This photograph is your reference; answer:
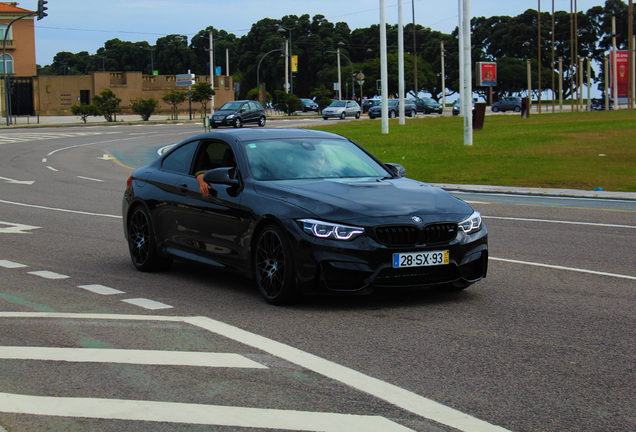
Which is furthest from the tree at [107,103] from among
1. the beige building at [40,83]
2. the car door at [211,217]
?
the car door at [211,217]

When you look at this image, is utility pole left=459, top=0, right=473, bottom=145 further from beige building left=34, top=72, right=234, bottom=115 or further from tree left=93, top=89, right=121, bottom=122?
beige building left=34, top=72, right=234, bottom=115

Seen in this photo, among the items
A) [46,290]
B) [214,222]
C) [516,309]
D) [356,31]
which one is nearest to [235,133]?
[214,222]

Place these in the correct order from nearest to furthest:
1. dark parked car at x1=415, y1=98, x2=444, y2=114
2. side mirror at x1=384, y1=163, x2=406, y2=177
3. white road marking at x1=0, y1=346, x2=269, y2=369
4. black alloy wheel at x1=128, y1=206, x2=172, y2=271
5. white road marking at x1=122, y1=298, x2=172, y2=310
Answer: white road marking at x1=0, y1=346, x2=269, y2=369
white road marking at x1=122, y1=298, x2=172, y2=310
side mirror at x1=384, y1=163, x2=406, y2=177
black alloy wheel at x1=128, y1=206, x2=172, y2=271
dark parked car at x1=415, y1=98, x2=444, y2=114

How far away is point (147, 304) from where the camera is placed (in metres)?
7.89

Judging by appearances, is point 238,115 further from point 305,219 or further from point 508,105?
point 305,219

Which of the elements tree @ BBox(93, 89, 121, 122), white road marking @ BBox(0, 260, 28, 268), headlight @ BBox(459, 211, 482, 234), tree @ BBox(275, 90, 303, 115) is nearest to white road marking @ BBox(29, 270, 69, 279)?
white road marking @ BBox(0, 260, 28, 268)

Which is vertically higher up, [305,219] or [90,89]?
[90,89]

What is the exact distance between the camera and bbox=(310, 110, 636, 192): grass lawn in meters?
22.3

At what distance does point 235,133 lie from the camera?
29.6 feet

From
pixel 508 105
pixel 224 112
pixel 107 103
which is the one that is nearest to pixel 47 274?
pixel 224 112

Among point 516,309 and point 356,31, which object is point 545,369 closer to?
point 516,309

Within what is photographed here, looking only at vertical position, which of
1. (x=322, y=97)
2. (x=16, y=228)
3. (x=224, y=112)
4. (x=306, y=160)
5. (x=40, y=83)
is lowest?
(x=16, y=228)

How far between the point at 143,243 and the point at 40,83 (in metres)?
94.4

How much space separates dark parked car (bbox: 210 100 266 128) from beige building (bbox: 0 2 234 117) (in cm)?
4189
